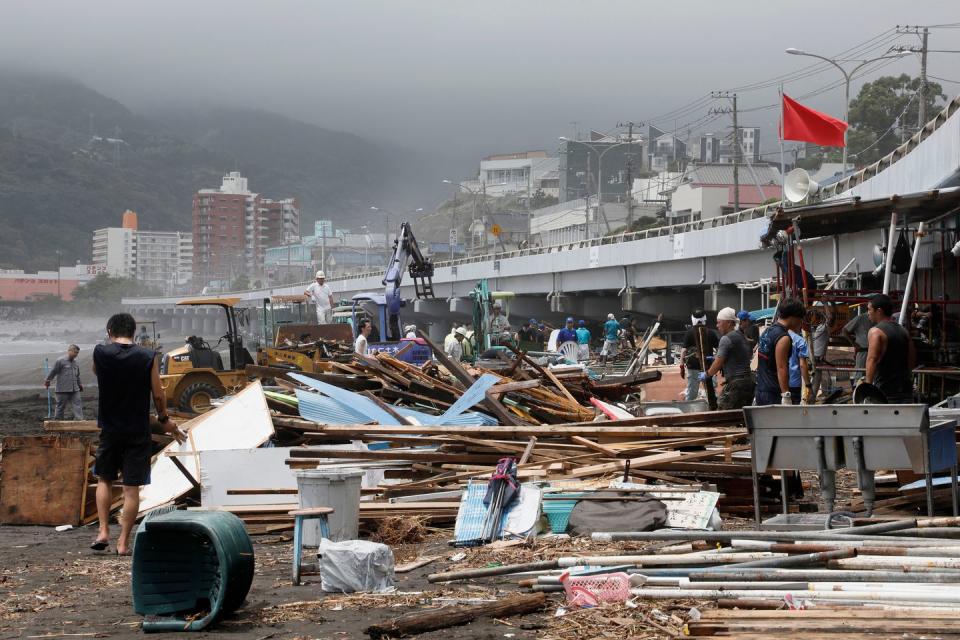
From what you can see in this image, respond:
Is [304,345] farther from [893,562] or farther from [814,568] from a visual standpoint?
[893,562]

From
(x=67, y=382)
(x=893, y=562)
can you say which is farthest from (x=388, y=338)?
(x=893, y=562)

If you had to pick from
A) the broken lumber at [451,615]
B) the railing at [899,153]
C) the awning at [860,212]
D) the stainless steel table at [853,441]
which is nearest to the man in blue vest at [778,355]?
the stainless steel table at [853,441]

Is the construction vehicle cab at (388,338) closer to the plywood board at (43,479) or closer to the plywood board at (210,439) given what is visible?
the plywood board at (210,439)

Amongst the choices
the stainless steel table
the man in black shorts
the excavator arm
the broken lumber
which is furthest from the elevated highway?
the broken lumber

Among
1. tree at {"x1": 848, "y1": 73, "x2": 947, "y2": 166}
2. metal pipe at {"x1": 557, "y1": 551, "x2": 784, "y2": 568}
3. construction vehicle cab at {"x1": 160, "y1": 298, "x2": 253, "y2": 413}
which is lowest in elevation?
metal pipe at {"x1": 557, "y1": 551, "x2": 784, "y2": 568}

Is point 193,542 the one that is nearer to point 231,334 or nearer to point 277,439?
point 277,439

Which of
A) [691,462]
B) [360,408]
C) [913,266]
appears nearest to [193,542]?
[691,462]

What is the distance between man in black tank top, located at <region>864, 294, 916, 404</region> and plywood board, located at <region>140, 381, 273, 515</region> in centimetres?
524

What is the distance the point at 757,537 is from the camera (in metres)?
7.13

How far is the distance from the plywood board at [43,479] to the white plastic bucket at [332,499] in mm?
2939

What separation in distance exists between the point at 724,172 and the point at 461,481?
314 ft

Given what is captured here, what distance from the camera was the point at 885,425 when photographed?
7.70m

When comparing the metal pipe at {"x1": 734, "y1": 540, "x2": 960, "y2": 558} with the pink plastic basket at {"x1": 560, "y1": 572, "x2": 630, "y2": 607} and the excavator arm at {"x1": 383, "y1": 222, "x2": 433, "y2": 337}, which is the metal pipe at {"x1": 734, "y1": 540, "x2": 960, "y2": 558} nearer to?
the pink plastic basket at {"x1": 560, "y1": 572, "x2": 630, "y2": 607}

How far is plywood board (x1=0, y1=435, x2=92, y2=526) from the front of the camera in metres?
10.5
